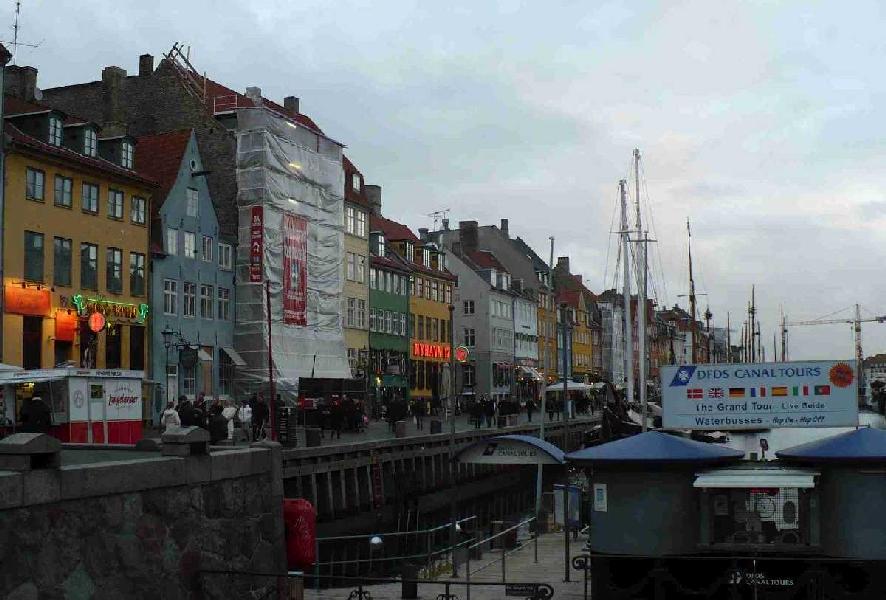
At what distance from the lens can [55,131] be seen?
4734 centimetres

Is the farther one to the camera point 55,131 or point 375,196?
point 375,196

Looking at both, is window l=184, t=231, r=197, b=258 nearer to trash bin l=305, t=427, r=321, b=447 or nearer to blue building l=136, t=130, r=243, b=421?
blue building l=136, t=130, r=243, b=421

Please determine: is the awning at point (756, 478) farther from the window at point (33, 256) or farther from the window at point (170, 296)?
the window at point (170, 296)

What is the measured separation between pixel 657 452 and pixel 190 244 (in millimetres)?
43400

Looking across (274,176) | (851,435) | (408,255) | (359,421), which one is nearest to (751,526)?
(851,435)

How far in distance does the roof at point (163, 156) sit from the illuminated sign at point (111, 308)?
19.8ft

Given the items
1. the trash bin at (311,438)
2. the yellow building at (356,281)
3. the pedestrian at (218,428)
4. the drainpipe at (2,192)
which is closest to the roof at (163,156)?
the drainpipe at (2,192)

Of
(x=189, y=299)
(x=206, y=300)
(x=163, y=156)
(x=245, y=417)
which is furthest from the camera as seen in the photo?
(x=206, y=300)

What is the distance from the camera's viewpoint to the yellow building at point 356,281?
72.7 meters

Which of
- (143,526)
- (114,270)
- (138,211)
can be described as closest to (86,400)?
(143,526)

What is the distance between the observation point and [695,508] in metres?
16.3

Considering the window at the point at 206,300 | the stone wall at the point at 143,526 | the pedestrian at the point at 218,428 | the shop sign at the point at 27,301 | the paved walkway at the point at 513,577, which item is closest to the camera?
the stone wall at the point at 143,526

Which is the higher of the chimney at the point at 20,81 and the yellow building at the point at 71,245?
the chimney at the point at 20,81

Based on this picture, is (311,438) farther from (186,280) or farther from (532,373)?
(532,373)
